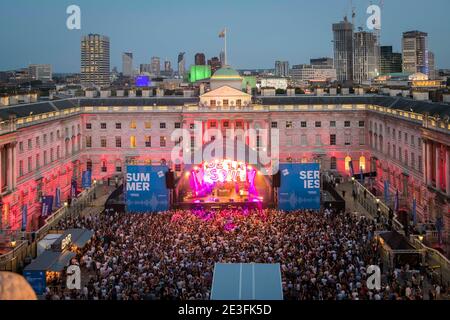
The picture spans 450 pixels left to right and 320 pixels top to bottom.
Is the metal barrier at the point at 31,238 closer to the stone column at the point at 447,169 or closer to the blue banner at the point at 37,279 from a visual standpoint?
the blue banner at the point at 37,279

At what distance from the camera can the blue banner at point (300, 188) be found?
186 feet

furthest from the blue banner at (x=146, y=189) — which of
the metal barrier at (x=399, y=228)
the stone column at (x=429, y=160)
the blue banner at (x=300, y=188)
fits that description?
the stone column at (x=429, y=160)

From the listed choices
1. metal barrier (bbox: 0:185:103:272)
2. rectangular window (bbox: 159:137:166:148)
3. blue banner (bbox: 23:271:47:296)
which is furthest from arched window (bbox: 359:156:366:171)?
blue banner (bbox: 23:271:47:296)

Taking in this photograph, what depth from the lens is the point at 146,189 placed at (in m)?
56.8

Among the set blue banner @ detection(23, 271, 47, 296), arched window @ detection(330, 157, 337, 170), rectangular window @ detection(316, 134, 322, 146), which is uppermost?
rectangular window @ detection(316, 134, 322, 146)

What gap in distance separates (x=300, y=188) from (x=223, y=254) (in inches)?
857

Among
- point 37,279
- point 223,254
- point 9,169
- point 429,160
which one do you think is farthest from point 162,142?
point 37,279

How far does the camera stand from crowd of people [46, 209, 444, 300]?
97.1 ft

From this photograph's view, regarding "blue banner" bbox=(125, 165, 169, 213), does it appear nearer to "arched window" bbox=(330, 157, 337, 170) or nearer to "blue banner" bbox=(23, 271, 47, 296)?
"blue banner" bbox=(23, 271, 47, 296)

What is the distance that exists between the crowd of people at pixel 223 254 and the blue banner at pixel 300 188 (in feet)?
13.9

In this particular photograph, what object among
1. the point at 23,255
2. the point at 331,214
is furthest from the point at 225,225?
the point at 23,255

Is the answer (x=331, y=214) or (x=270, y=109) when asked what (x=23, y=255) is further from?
(x=270, y=109)

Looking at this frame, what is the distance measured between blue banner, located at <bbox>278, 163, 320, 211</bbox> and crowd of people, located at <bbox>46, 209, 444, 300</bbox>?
4.24m

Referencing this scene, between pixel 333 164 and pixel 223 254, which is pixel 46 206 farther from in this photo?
pixel 333 164
